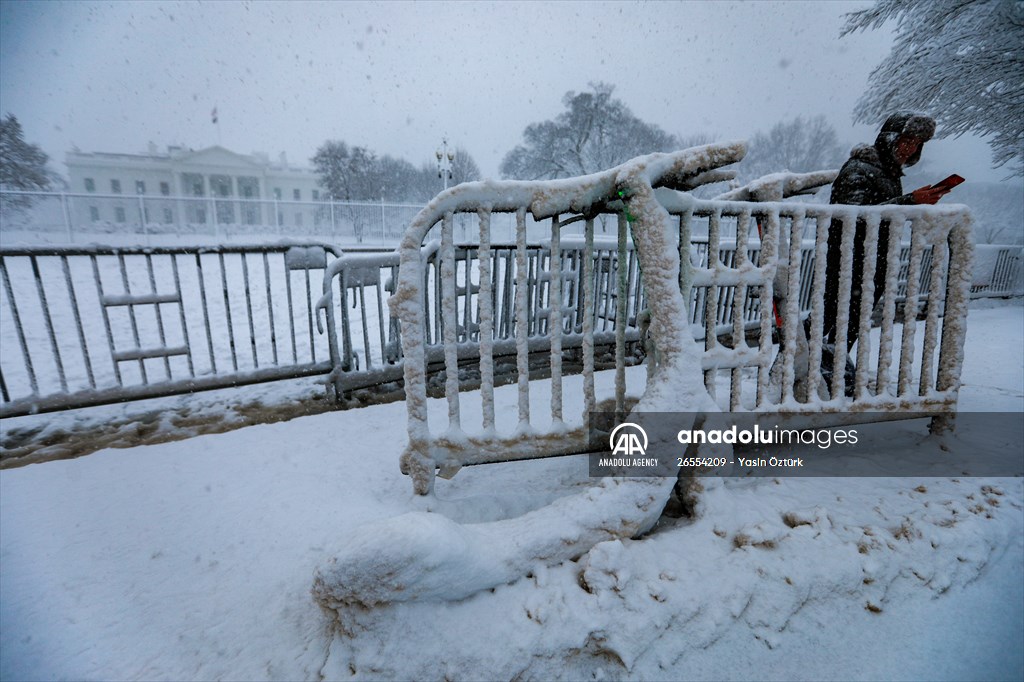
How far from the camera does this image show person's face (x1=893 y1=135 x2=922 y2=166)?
2785 mm

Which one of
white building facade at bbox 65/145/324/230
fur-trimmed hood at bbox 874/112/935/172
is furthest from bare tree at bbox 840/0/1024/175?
white building facade at bbox 65/145/324/230

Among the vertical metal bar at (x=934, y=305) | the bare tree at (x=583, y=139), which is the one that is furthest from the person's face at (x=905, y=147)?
the bare tree at (x=583, y=139)

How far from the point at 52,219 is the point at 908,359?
29.0 m

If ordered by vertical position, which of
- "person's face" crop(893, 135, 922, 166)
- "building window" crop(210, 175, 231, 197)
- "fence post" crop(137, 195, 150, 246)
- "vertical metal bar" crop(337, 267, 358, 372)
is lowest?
"vertical metal bar" crop(337, 267, 358, 372)

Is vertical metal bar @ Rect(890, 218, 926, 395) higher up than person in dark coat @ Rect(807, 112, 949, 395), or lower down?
lower down

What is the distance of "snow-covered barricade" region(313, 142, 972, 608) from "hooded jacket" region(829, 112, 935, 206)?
1.78ft

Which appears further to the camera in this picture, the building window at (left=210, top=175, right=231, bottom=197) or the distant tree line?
the building window at (left=210, top=175, right=231, bottom=197)

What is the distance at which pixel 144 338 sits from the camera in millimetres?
5523

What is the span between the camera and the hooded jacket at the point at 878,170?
2.82 meters

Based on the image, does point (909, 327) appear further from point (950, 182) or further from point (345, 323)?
point (345, 323)

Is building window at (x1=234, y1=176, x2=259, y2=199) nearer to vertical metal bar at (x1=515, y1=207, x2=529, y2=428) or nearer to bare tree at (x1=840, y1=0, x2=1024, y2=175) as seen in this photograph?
bare tree at (x1=840, y1=0, x2=1024, y2=175)

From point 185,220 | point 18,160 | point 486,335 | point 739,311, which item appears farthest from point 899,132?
point 18,160

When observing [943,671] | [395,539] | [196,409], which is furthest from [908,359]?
[196,409]

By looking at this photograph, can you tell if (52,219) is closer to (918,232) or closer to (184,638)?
(184,638)
